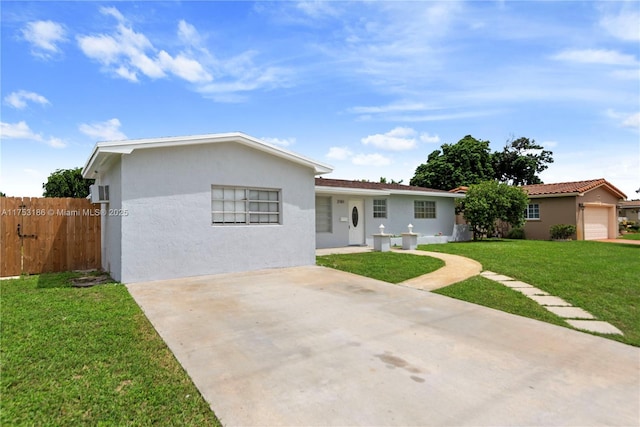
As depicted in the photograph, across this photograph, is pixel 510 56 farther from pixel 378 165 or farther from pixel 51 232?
pixel 378 165

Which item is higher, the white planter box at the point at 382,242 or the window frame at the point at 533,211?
the window frame at the point at 533,211

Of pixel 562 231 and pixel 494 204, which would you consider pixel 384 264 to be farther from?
pixel 562 231

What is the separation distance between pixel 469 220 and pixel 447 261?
365 inches

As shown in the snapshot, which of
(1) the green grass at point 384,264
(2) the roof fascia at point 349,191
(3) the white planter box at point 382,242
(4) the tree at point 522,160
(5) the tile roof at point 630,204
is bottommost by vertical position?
(1) the green grass at point 384,264

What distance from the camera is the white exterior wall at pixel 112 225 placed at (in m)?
7.97

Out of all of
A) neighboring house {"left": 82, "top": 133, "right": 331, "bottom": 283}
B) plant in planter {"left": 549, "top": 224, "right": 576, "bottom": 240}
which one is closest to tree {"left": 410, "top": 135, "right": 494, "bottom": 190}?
plant in planter {"left": 549, "top": 224, "right": 576, "bottom": 240}

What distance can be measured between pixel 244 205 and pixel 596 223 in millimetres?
24273

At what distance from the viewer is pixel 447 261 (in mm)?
11281

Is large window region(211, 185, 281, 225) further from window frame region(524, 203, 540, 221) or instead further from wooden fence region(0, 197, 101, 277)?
window frame region(524, 203, 540, 221)

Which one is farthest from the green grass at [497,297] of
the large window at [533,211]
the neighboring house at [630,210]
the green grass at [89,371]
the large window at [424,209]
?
the neighboring house at [630,210]

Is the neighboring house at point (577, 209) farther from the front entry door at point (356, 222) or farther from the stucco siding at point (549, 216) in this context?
the front entry door at point (356, 222)

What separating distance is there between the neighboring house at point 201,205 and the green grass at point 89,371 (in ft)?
8.16

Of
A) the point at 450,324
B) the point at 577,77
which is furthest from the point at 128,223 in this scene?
the point at 577,77

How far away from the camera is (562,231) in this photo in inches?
816
